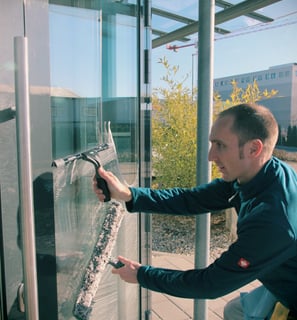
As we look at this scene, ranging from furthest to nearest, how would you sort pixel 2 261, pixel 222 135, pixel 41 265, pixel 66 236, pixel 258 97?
pixel 258 97, pixel 222 135, pixel 66 236, pixel 41 265, pixel 2 261

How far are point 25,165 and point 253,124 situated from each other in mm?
945

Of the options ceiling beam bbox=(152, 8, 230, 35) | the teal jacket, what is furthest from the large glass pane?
ceiling beam bbox=(152, 8, 230, 35)

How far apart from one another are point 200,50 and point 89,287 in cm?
124

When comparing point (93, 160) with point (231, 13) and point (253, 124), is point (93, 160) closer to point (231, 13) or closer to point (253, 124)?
point (253, 124)

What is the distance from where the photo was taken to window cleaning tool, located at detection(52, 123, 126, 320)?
1237mm

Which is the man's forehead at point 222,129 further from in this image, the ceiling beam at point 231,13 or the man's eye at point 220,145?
the ceiling beam at point 231,13

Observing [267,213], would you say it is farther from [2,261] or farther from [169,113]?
[169,113]

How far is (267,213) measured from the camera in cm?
127

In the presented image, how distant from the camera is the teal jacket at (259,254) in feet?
4.08

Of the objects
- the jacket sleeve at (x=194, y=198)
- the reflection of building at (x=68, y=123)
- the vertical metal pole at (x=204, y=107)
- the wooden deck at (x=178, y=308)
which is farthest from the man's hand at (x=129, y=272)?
the wooden deck at (x=178, y=308)

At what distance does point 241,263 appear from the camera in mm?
1238

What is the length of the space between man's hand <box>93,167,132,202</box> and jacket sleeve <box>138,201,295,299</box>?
383mm

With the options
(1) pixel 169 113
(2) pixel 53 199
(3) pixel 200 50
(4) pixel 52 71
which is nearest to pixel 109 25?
(3) pixel 200 50

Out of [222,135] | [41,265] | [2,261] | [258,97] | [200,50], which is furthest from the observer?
[258,97]
